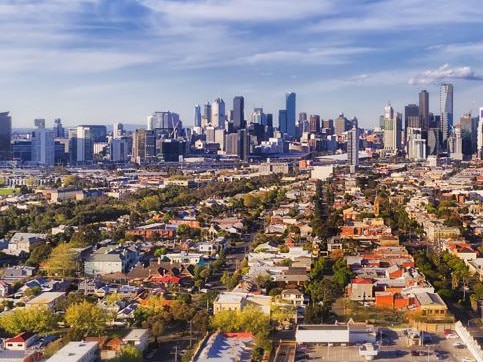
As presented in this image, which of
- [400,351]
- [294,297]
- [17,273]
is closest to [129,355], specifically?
[400,351]

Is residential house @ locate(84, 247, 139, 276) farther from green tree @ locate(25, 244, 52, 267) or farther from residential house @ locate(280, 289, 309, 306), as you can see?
residential house @ locate(280, 289, 309, 306)

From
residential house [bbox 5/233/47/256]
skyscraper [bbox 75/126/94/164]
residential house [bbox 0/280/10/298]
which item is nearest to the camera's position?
residential house [bbox 0/280/10/298]

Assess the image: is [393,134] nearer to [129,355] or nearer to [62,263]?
[62,263]

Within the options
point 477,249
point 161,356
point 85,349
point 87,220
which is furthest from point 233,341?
point 87,220

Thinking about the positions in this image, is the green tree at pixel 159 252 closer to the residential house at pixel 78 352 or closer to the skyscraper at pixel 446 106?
the residential house at pixel 78 352

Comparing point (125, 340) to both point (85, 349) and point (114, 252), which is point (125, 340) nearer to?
point (85, 349)

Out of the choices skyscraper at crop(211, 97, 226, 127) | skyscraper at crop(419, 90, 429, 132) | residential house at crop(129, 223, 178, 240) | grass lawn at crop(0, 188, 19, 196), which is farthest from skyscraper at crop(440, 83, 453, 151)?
residential house at crop(129, 223, 178, 240)
